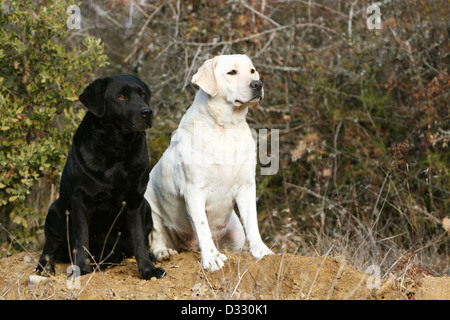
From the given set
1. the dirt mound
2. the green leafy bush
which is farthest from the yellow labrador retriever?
the green leafy bush

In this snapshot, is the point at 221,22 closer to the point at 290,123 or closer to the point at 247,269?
the point at 290,123

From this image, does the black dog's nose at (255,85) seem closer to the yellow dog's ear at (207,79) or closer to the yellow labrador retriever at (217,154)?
the yellow labrador retriever at (217,154)

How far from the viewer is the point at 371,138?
6754mm

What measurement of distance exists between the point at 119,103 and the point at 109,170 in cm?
46

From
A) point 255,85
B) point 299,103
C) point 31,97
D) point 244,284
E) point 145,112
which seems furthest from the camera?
point 299,103

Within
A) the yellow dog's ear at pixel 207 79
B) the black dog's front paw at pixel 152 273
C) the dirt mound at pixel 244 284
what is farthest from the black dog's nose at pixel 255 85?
the black dog's front paw at pixel 152 273

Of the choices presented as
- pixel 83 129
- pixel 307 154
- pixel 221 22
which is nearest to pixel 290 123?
pixel 307 154

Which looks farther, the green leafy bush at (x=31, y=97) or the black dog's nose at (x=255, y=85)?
the green leafy bush at (x=31, y=97)

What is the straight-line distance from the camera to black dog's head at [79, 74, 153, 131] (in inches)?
146

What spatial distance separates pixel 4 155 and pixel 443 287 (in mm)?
3842

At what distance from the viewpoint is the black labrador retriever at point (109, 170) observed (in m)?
3.74

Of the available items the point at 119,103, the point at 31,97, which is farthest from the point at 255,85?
the point at 31,97

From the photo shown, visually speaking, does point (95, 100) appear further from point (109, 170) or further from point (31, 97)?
point (31, 97)

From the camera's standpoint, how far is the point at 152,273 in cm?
373
